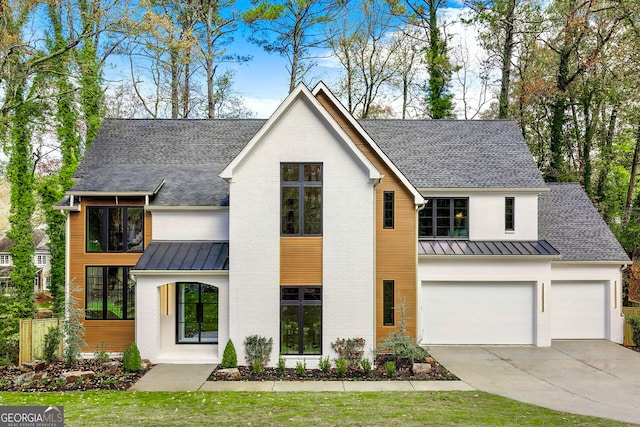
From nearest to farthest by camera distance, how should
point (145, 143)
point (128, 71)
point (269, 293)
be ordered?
1. point (269, 293)
2. point (145, 143)
3. point (128, 71)

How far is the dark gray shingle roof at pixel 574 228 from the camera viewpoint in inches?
707

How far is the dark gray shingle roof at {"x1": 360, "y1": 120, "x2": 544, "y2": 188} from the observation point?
18266 millimetres

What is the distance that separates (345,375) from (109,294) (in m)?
8.42

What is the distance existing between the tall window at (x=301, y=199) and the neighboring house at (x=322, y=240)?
0.04 m

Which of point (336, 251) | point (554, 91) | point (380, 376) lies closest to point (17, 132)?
point (336, 251)

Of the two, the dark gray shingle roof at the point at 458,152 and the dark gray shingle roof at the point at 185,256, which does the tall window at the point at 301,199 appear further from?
the dark gray shingle roof at the point at 458,152

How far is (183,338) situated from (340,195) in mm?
7153

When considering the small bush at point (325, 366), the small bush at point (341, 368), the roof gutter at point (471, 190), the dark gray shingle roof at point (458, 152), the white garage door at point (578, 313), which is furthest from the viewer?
the dark gray shingle roof at point (458, 152)

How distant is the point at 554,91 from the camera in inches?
1011

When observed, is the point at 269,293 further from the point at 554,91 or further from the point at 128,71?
the point at 128,71

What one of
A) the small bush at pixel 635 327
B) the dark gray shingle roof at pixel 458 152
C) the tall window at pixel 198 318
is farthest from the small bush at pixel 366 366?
the small bush at pixel 635 327

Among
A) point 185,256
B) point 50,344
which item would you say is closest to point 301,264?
point 185,256

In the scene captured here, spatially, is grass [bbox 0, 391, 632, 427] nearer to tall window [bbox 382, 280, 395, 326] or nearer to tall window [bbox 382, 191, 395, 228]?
tall window [bbox 382, 280, 395, 326]

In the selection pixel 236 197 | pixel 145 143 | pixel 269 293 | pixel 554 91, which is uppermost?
pixel 554 91
